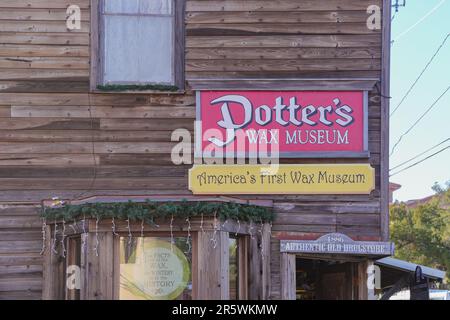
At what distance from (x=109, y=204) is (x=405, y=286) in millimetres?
5876

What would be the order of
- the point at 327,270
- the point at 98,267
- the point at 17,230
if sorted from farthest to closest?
the point at 327,270, the point at 17,230, the point at 98,267

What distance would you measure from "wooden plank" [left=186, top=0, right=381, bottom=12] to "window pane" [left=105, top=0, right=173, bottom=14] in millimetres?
330

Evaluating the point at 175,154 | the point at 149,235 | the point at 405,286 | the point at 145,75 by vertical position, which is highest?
the point at 145,75

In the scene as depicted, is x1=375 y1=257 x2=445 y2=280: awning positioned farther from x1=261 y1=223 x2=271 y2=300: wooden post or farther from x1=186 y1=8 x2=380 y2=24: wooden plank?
x1=186 y1=8 x2=380 y2=24: wooden plank

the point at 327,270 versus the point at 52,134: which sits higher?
the point at 52,134

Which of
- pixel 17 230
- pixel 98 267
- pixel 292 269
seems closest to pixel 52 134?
pixel 17 230

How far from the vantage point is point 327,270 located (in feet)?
43.6

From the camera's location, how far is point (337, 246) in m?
11.1

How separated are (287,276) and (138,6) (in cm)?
417

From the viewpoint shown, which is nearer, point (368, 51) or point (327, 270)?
point (368, 51)

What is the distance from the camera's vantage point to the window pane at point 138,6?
38.4 feet

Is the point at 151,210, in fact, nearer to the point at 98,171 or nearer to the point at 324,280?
the point at 98,171

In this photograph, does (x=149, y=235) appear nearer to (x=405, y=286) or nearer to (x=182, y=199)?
(x=182, y=199)

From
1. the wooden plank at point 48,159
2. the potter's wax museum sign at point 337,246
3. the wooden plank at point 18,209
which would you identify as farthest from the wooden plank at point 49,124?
the potter's wax museum sign at point 337,246
